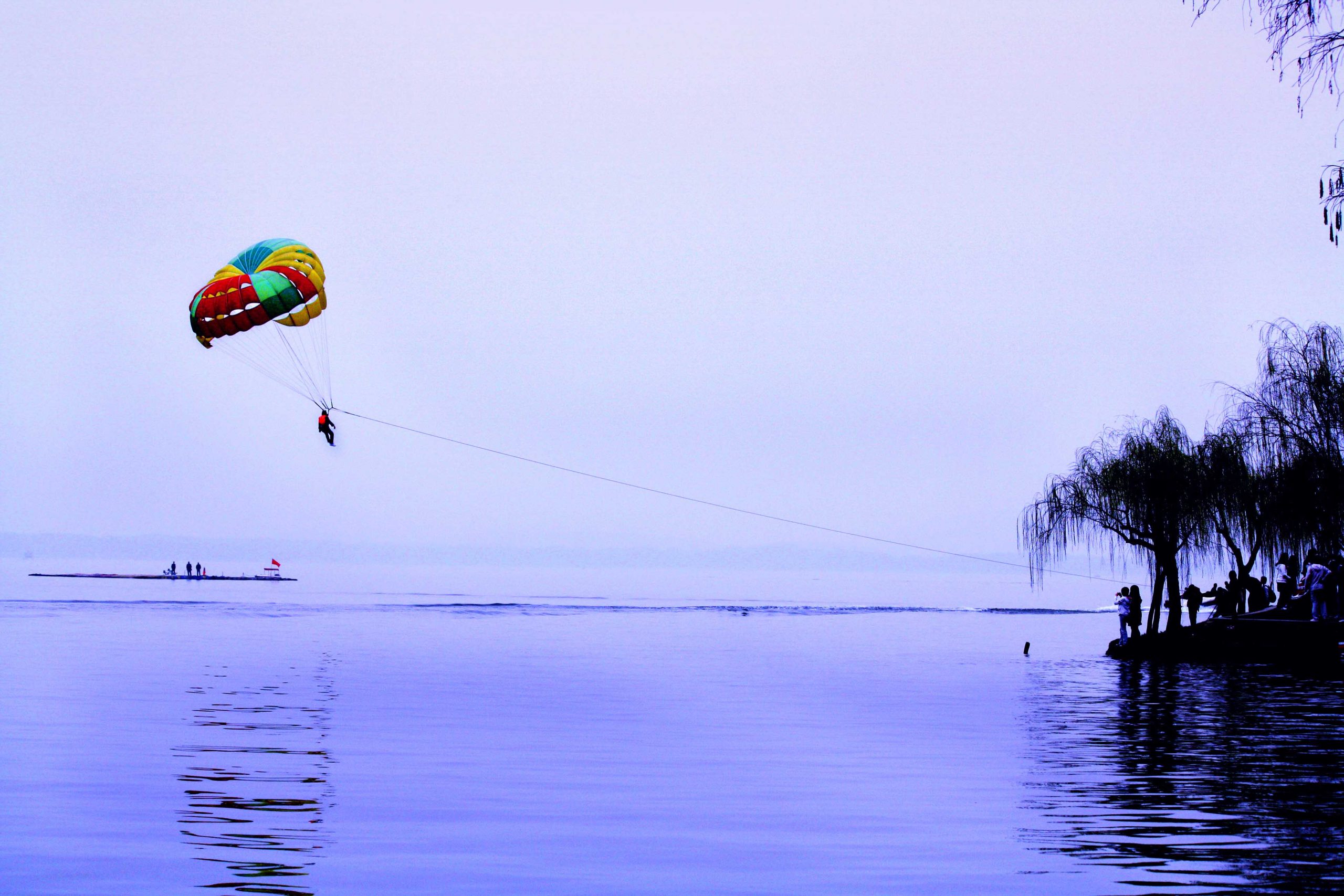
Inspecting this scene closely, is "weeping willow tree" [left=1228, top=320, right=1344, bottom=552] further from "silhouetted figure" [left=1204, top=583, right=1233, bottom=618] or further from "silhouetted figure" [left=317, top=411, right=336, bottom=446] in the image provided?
"silhouetted figure" [left=317, top=411, right=336, bottom=446]

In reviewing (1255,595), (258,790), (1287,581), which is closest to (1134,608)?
(1255,595)

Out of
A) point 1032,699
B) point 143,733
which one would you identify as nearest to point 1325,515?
point 1032,699

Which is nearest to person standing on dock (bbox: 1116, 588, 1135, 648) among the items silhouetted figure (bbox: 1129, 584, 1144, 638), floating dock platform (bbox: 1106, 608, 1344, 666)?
silhouetted figure (bbox: 1129, 584, 1144, 638)

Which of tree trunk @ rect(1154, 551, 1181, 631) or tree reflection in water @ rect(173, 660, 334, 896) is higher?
tree trunk @ rect(1154, 551, 1181, 631)

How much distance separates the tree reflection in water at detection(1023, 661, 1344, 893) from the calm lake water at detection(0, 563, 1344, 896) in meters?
0.05

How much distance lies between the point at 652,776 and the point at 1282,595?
20957 mm

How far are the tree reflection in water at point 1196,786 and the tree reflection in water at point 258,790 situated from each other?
17.0 feet

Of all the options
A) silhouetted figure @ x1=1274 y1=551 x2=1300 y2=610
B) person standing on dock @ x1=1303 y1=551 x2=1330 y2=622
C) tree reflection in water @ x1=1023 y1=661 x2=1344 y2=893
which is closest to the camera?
tree reflection in water @ x1=1023 y1=661 x2=1344 y2=893

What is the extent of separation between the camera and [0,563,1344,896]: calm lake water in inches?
314

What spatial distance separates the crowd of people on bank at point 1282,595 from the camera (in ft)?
77.9

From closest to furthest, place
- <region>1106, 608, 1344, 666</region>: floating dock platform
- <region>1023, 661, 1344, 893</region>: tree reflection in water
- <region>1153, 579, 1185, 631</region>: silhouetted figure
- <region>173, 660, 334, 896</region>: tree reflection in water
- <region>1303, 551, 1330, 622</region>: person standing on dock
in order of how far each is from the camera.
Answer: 1. <region>1023, 661, 1344, 893</region>: tree reflection in water
2. <region>173, 660, 334, 896</region>: tree reflection in water
3. <region>1303, 551, 1330, 622</region>: person standing on dock
4. <region>1106, 608, 1344, 666</region>: floating dock platform
5. <region>1153, 579, 1185, 631</region>: silhouetted figure

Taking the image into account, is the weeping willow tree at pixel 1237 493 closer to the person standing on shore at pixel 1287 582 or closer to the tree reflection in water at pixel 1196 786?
the person standing on shore at pixel 1287 582

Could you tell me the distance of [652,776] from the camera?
1205 centimetres

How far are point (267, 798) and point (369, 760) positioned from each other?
2391 millimetres
